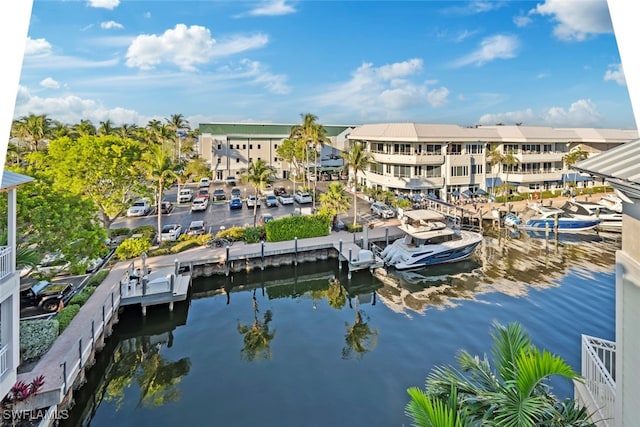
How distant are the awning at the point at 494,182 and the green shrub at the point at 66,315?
146ft

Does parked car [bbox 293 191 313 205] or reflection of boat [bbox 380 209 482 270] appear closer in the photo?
reflection of boat [bbox 380 209 482 270]

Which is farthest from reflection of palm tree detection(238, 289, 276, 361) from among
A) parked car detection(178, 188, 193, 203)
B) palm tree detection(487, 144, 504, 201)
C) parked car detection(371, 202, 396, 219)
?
palm tree detection(487, 144, 504, 201)

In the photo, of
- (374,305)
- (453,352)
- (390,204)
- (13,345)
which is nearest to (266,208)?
(390,204)

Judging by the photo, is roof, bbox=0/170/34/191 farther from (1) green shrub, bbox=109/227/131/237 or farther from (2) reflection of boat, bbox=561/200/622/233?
(2) reflection of boat, bbox=561/200/622/233

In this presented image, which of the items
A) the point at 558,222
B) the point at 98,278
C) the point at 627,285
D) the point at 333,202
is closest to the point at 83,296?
the point at 98,278

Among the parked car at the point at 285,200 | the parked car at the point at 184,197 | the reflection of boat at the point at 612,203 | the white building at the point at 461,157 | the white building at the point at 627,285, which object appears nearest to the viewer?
the white building at the point at 627,285

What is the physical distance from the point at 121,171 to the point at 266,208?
17.7 metres

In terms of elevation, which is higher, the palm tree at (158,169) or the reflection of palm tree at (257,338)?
the palm tree at (158,169)

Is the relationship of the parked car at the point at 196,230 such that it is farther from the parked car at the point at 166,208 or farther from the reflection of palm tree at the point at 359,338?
the reflection of palm tree at the point at 359,338

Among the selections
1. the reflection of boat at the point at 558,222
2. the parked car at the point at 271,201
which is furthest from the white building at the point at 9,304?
the reflection of boat at the point at 558,222

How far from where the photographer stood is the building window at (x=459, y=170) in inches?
1778

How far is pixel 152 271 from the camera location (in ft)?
76.2

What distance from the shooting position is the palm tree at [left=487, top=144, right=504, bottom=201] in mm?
44938

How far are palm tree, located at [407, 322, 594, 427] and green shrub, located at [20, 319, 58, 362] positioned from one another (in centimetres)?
1394
